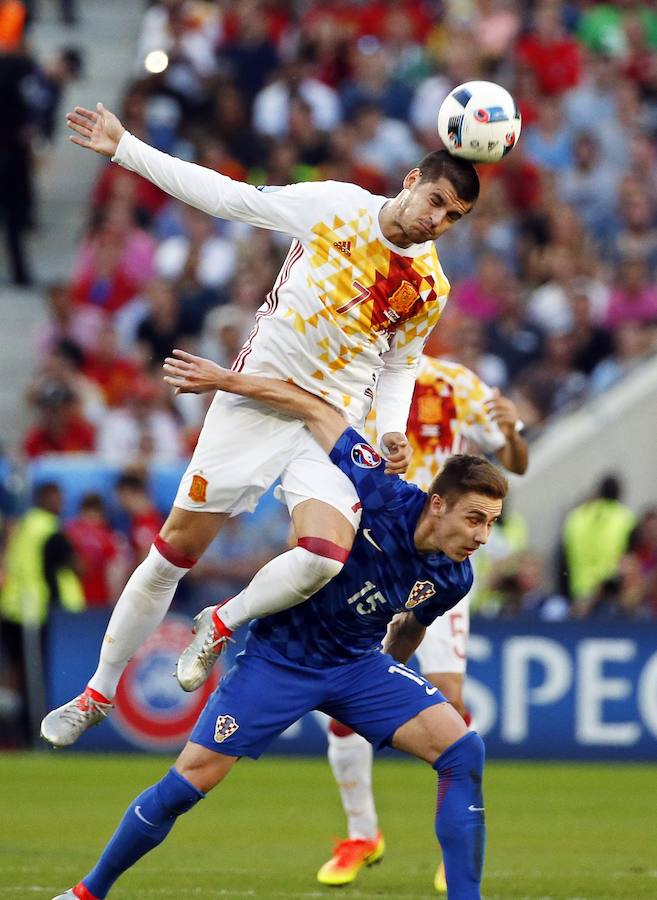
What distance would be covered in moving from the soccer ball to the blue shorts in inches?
86.4

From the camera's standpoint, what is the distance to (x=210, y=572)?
15062mm

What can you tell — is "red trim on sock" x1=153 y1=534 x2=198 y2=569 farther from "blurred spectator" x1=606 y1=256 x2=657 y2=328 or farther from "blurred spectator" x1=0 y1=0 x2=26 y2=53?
"blurred spectator" x1=0 y1=0 x2=26 y2=53

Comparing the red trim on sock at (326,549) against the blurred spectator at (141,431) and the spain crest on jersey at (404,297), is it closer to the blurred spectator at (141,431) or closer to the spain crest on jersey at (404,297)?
the spain crest on jersey at (404,297)

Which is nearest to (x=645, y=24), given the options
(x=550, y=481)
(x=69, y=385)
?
(x=550, y=481)

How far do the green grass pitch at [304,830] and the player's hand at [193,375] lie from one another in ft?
7.47

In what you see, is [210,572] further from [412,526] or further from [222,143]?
[412,526]

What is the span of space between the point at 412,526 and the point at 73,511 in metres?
8.51

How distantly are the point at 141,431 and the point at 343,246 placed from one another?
27.1 feet

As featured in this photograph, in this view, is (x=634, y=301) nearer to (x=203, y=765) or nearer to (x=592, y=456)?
(x=592, y=456)

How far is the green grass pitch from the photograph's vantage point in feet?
29.3

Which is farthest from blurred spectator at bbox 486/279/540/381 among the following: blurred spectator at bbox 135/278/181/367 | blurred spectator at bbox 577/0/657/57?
blurred spectator at bbox 577/0/657/57

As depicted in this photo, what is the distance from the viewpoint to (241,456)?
27.0 feet

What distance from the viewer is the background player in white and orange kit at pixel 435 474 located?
30.7 ft

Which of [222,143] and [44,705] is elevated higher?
[222,143]
